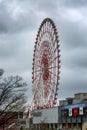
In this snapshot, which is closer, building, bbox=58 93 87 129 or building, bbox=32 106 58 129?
building, bbox=58 93 87 129

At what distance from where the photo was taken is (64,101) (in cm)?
12762

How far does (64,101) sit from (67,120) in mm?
12314

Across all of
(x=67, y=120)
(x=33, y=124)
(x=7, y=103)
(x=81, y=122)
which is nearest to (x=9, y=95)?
(x=7, y=103)

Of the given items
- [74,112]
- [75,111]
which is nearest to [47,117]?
[74,112]

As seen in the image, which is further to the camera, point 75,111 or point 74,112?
point 74,112

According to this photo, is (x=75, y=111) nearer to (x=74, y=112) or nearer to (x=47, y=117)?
(x=74, y=112)

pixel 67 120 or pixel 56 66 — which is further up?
pixel 56 66

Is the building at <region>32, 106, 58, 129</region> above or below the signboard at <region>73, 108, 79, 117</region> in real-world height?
below

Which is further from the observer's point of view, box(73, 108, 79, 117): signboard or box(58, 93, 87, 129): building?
box(73, 108, 79, 117): signboard

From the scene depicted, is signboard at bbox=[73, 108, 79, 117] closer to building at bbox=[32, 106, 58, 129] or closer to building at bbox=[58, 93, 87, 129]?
building at bbox=[58, 93, 87, 129]

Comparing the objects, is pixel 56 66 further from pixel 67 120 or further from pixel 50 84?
pixel 67 120

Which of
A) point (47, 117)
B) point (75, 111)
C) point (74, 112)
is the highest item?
point (75, 111)

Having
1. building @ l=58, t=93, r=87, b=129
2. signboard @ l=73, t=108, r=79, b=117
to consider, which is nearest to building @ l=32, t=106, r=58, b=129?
building @ l=58, t=93, r=87, b=129

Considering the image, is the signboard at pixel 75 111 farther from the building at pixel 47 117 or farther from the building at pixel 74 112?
the building at pixel 47 117
